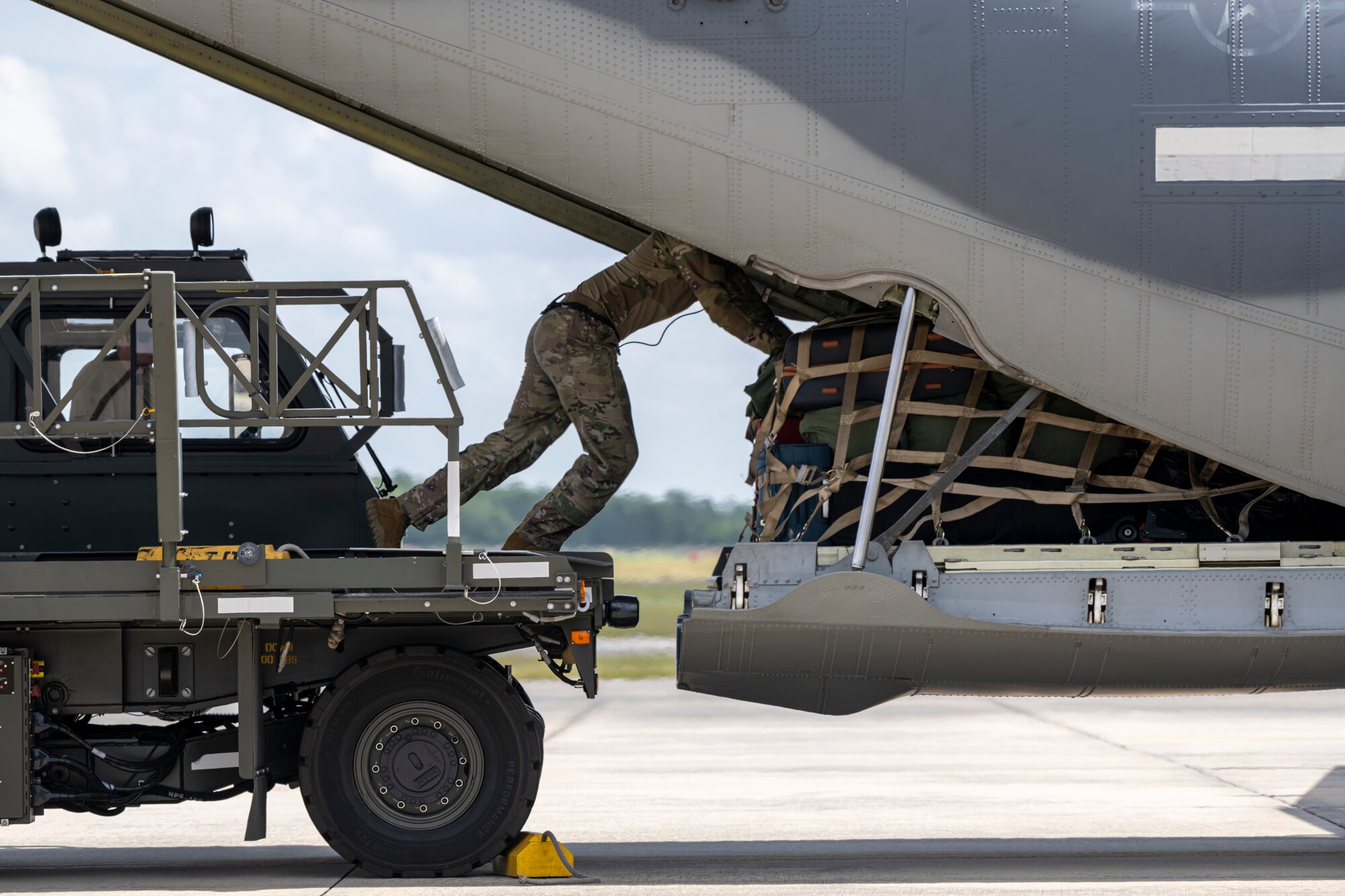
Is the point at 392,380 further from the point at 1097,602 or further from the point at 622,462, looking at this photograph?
the point at 1097,602

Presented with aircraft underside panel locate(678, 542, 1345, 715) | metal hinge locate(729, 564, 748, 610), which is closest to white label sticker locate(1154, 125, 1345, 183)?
aircraft underside panel locate(678, 542, 1345, 715)

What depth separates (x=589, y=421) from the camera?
8305 mm

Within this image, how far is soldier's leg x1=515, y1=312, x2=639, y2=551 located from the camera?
27.2 ft

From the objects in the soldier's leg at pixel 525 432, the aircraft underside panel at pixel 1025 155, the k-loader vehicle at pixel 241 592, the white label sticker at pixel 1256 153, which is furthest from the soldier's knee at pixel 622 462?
the white label sticker at pixel 1256 153

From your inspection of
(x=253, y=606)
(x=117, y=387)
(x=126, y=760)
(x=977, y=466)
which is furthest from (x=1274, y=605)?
(x=117, y=387)

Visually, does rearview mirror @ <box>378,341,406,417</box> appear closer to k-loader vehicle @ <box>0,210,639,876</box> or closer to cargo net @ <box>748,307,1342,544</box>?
k-loader vehicle @ <box>0,210,639,876</box>

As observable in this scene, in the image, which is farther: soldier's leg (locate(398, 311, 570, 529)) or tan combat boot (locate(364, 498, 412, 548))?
soldier's leg (locate(398, 311, 570, 529))

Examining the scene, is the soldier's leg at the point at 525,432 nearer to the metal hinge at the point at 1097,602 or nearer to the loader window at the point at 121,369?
the loader window at the point at 121,369

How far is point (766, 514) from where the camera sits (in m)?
7.84

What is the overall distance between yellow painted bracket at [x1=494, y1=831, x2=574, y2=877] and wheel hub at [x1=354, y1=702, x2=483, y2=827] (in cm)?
35

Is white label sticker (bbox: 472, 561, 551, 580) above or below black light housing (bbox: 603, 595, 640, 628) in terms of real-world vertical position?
above

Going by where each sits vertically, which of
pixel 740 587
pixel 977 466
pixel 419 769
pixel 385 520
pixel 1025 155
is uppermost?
pixel 1025 155

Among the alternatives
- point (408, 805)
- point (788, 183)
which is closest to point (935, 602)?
point (788, 183)

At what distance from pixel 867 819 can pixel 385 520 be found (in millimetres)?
4099
